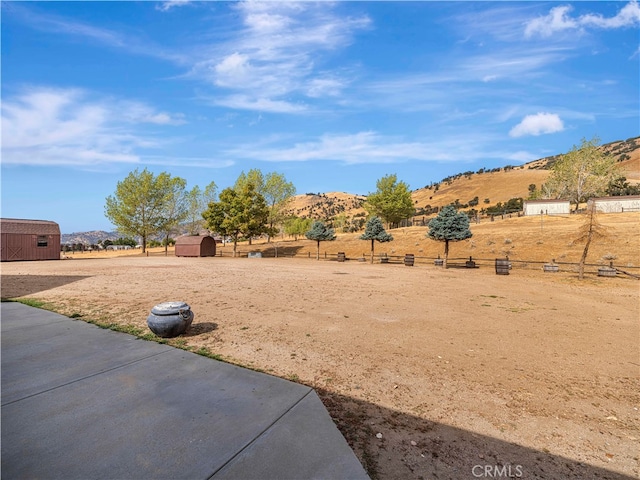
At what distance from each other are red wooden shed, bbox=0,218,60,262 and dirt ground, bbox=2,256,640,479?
92.1ft

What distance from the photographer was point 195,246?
43.4 meters

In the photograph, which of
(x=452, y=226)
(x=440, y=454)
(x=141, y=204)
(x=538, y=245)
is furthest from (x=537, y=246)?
(x=141, y=204)

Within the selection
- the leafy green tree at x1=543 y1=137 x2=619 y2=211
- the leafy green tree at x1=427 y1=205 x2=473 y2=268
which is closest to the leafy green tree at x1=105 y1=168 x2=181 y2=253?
the leafy green tree at x1=427 y1=205 x2=473 y2=268

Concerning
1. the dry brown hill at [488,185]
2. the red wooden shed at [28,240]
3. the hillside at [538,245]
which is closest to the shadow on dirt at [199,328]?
the hillside at [538,245]

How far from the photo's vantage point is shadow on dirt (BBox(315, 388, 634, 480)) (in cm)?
322

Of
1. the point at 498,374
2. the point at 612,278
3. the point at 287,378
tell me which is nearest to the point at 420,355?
the point at 498,374

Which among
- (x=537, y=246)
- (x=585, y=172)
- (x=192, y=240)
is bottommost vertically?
(x=537, y=246)

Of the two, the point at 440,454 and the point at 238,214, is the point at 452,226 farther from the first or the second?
the point at 238,214

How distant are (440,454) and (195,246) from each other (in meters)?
44.3

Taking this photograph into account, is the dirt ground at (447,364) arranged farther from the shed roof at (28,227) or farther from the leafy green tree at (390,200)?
the leafy green tree at (390,200)

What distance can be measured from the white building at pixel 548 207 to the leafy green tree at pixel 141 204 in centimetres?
5815

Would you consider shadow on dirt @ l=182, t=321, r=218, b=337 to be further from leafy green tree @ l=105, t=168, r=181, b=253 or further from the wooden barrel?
leafy green tree @ l=105, t=168, r=181, b=253

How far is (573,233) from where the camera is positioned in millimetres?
30406

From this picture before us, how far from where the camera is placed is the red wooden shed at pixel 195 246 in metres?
43.2
